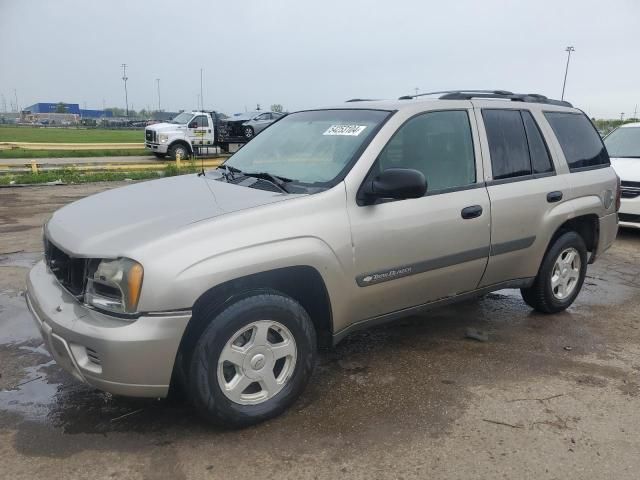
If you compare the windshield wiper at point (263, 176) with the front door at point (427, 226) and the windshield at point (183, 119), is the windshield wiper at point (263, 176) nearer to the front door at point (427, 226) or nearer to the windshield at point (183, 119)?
the front door at point (427, 226)

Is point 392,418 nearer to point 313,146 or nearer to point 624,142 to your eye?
point 313,146

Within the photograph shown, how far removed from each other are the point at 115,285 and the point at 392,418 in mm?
1678

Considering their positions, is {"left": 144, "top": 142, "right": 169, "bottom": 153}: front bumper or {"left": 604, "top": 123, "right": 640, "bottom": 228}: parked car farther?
{"left": 144, "top": 142, "right": 169, "bottom": 153}: front bumper

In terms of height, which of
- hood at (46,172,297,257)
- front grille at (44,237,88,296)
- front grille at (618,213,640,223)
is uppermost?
hood at (46,172,297,257)

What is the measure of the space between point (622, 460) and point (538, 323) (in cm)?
199

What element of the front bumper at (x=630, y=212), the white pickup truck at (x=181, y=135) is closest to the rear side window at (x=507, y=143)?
the front bumper at (x=630, y=212)

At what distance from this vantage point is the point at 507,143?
13.7 feet

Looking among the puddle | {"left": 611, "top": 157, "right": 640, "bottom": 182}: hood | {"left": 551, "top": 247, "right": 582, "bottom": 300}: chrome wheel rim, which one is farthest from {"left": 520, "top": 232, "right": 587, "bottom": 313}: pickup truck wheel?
the puddle

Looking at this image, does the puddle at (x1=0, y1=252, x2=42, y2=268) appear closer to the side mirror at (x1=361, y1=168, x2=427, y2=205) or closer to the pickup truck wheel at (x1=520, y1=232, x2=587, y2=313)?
the side mirror at (x1=361, y1=168, x2=427, y2=205)

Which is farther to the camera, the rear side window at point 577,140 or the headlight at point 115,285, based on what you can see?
the rear side window at point 577,140

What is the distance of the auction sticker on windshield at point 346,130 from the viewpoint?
141 inches

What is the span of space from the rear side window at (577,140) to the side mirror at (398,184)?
204 centimetres

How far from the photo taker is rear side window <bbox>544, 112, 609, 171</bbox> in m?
4.62

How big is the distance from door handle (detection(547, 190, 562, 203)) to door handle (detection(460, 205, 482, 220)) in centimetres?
85
